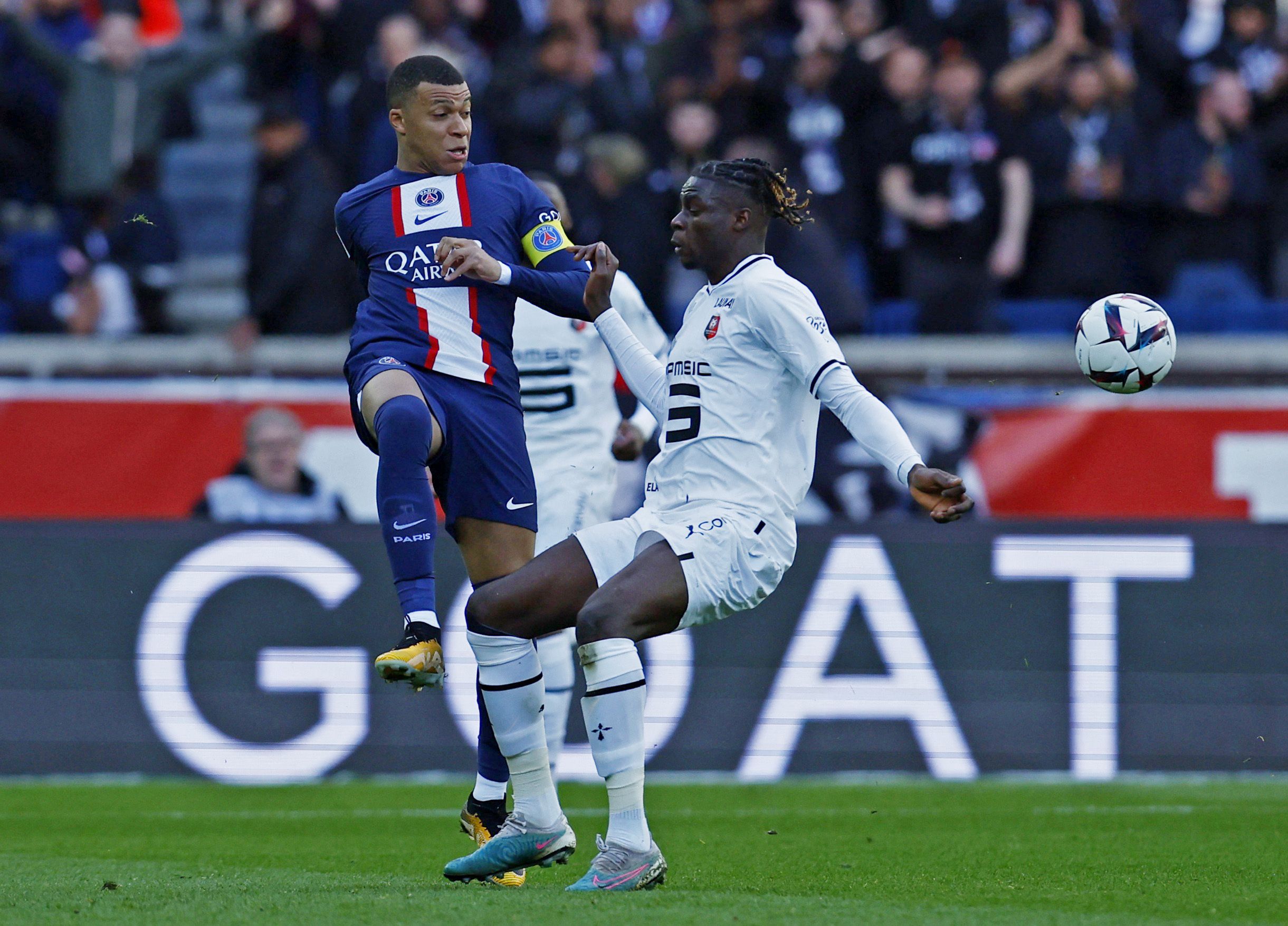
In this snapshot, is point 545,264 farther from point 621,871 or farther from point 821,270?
point 821,270

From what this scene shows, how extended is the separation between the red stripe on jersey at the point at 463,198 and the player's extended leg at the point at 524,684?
1070 millimetres

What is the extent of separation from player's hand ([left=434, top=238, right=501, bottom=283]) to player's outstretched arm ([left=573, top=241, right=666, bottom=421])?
31 cm

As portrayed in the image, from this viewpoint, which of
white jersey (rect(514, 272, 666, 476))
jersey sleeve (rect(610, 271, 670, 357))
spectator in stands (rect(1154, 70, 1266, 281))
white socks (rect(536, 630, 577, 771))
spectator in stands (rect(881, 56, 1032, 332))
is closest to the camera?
jersey sleeve (rect(610, 271, 670, 357))

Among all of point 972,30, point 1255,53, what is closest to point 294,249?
point 972,30

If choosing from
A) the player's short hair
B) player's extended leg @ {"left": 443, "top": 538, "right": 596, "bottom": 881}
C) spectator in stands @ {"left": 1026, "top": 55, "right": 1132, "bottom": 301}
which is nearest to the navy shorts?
player's extended leg @ {"left": 443, "top": 538, "right": 596, "bottom": 881}

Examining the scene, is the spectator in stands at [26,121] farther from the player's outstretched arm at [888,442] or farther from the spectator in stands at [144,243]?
the player's outstretched arm at [888,442]

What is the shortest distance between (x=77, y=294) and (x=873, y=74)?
5305mm

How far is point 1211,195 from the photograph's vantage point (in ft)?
37.7

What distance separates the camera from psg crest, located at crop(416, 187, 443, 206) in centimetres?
585

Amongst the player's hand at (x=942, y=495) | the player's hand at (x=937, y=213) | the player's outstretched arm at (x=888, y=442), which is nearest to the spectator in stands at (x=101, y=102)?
the player's hand at (x=937, y=213)

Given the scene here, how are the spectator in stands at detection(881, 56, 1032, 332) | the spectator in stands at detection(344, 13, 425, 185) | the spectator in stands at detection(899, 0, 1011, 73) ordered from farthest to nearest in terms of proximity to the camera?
1. the spectator in stands at detection(899, 0, 1011, 73)
2. the spectator in stands at detection(344, 13, 425, 185)
3. the spectator in stands at detection(881, 56, 1032, 332)

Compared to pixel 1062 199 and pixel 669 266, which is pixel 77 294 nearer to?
pixel 669 266

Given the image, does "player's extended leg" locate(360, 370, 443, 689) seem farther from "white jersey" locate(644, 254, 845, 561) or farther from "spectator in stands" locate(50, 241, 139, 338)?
"spectator in stands" locate(50, 241, 139, 338)

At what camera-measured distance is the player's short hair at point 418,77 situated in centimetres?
584
